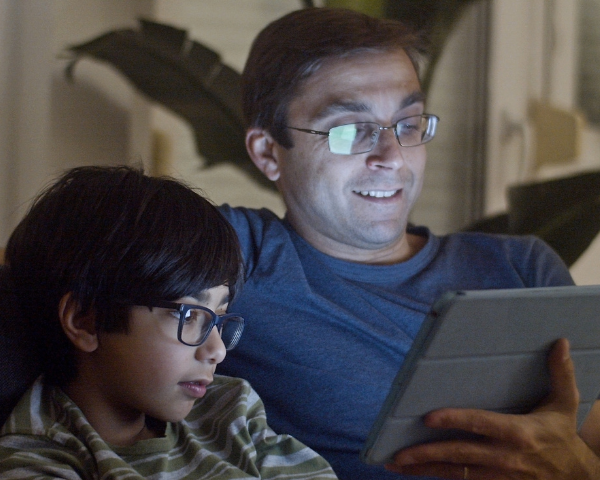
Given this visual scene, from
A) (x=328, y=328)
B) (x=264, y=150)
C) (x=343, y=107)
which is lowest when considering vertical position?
(x=328, y=328)

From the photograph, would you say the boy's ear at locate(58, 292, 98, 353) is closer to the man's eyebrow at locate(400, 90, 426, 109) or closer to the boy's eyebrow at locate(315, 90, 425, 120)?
the boy's eyebrow at locate(315, 90, 425, 120)

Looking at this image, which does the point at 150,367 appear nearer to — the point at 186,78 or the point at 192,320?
the point at 192,320

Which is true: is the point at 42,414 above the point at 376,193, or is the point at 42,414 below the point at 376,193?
below

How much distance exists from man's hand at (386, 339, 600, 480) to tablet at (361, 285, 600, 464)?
17mm

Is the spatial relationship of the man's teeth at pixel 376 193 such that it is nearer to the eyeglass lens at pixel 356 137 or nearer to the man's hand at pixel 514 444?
the eyeglass lens at pixel 356 137

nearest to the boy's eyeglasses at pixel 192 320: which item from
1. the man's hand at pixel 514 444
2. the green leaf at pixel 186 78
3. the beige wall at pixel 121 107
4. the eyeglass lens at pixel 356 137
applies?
the man's hand at pixel 514 444

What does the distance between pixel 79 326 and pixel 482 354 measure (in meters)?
0.54

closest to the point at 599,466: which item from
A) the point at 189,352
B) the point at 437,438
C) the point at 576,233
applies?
the point at 437,438

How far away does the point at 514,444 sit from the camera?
97 cm

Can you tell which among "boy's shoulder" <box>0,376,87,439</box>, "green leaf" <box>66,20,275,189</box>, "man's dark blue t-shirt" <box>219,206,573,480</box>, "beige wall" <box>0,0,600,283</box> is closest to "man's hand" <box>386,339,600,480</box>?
"man's dark blue t-shirt" <box>219,206,573,480</box>

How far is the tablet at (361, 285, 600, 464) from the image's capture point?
0.86 meters

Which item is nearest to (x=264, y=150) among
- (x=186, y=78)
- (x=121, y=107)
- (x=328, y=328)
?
(x=328, y=328)

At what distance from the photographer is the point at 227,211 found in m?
1.42

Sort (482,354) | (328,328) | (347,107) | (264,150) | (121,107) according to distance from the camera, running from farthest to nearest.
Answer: (121,107), (264,150), (347,107), (328,328), (482,354)
